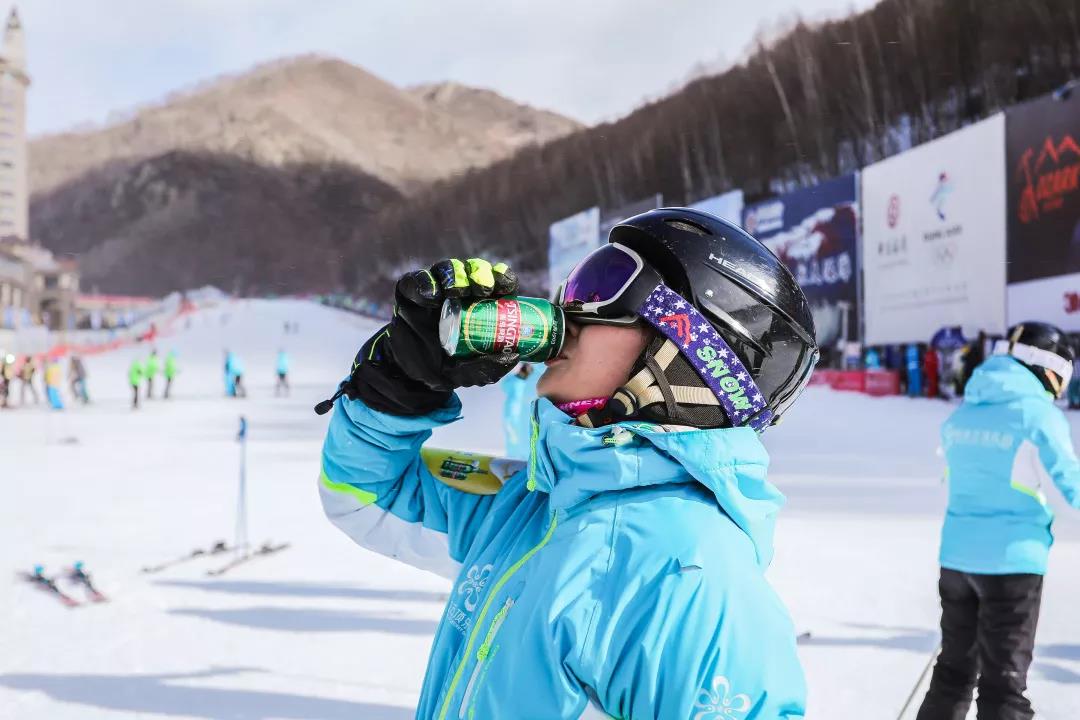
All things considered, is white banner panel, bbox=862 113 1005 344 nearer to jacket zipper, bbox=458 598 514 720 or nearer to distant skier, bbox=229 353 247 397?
distant skier, bbox=229 353 247 397

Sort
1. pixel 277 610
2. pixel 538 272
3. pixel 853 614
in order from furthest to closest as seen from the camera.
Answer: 1. pixel 538 272
2. pixel 277 610
3. pixel 853 614

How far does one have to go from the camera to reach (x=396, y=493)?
5.88ft

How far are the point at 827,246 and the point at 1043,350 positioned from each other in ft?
67.7

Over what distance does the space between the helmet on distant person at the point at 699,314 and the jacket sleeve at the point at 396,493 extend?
0.39 m

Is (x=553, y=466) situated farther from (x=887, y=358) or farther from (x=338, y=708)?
(x=887, y=358)

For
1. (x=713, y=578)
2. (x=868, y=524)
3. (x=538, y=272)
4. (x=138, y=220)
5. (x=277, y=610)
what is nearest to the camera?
(x=713, y=578)

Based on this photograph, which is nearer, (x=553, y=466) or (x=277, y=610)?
(x=553, y=466)

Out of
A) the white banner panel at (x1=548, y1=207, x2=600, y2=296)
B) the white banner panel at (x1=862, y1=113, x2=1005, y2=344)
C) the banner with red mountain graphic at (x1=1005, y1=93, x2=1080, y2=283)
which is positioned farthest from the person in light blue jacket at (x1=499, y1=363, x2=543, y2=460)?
the white banner panel at (x1=548, y1=207, x2=600, y2=296)

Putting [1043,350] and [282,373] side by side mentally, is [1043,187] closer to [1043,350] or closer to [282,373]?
[1043,350]

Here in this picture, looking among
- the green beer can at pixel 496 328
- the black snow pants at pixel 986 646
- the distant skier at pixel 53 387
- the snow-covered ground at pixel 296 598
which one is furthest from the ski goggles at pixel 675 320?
the distant skier at pixel 53 387

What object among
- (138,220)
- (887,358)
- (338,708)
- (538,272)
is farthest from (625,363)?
(138,220)

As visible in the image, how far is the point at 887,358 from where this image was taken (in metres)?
21.0

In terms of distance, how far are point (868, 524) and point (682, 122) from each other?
35.4m

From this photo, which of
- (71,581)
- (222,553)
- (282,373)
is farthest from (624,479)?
(282,373)
